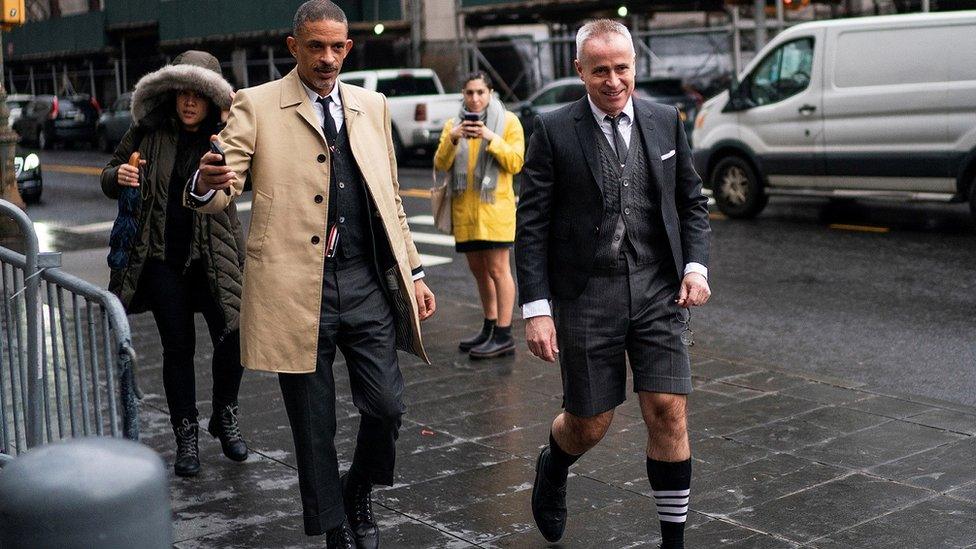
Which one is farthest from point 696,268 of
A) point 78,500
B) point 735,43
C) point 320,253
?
point 735,43

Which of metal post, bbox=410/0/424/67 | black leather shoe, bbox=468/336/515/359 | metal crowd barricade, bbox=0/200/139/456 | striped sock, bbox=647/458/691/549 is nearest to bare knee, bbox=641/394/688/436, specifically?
striped sock, bbox=647/458/691/549

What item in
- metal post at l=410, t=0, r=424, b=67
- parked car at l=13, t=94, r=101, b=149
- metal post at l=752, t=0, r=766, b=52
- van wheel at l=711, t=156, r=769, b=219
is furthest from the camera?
parked car at l=13, t=94, r=101, b=149

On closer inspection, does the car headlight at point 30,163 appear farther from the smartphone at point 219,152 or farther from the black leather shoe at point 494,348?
the smartphone at point 219,152

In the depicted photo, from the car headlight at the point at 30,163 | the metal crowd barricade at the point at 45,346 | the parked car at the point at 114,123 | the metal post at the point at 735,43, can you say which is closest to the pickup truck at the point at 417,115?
Answer: the metal post at the point at 735,43

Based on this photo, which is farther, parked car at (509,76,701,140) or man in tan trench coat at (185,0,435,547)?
parked car at (509,76,701,140)

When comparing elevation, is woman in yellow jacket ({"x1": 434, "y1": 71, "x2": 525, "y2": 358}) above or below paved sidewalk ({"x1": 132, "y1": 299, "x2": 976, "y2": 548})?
above

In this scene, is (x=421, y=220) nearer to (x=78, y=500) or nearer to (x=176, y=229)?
(x=176, y=229)

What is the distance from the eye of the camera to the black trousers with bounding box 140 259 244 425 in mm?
5785

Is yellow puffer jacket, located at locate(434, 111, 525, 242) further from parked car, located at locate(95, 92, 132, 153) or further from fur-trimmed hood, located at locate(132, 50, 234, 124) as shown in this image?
parked car, located at locate(95, 92, 132, 153)

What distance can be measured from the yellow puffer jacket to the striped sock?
3704 mm

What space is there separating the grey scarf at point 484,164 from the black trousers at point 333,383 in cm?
337

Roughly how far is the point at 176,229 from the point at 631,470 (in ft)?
7.36

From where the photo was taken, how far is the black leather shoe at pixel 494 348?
26.4 ft

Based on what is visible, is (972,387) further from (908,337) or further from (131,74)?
(131,74)
